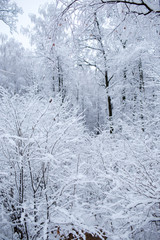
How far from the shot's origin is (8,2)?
7.46 metres

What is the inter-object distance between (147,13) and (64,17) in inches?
56.2

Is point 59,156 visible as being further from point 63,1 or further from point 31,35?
point 31,35

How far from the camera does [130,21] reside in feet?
10.1

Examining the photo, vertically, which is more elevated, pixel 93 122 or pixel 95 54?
pixel 95 54

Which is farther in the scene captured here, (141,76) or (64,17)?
(141,76)

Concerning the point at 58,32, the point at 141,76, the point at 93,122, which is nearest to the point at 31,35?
the point at 141,76

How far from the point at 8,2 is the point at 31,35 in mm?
8938

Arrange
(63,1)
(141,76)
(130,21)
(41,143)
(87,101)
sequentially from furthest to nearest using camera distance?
(87,101), (141,76), (130,21), (63,1), (41,143)

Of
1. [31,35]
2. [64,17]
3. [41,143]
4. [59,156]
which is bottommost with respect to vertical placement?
[59,156]

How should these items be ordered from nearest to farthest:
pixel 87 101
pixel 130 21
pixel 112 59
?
pixel 130 21
pixel 112 59
pixel 87 101

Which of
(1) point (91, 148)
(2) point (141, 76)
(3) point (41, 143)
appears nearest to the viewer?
(3) point (41, 143)

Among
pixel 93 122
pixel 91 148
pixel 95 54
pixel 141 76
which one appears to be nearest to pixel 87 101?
pixel 93 122

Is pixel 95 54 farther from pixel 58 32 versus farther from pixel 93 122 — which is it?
pixel 93 122

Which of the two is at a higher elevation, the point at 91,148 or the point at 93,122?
the point at 91,148
